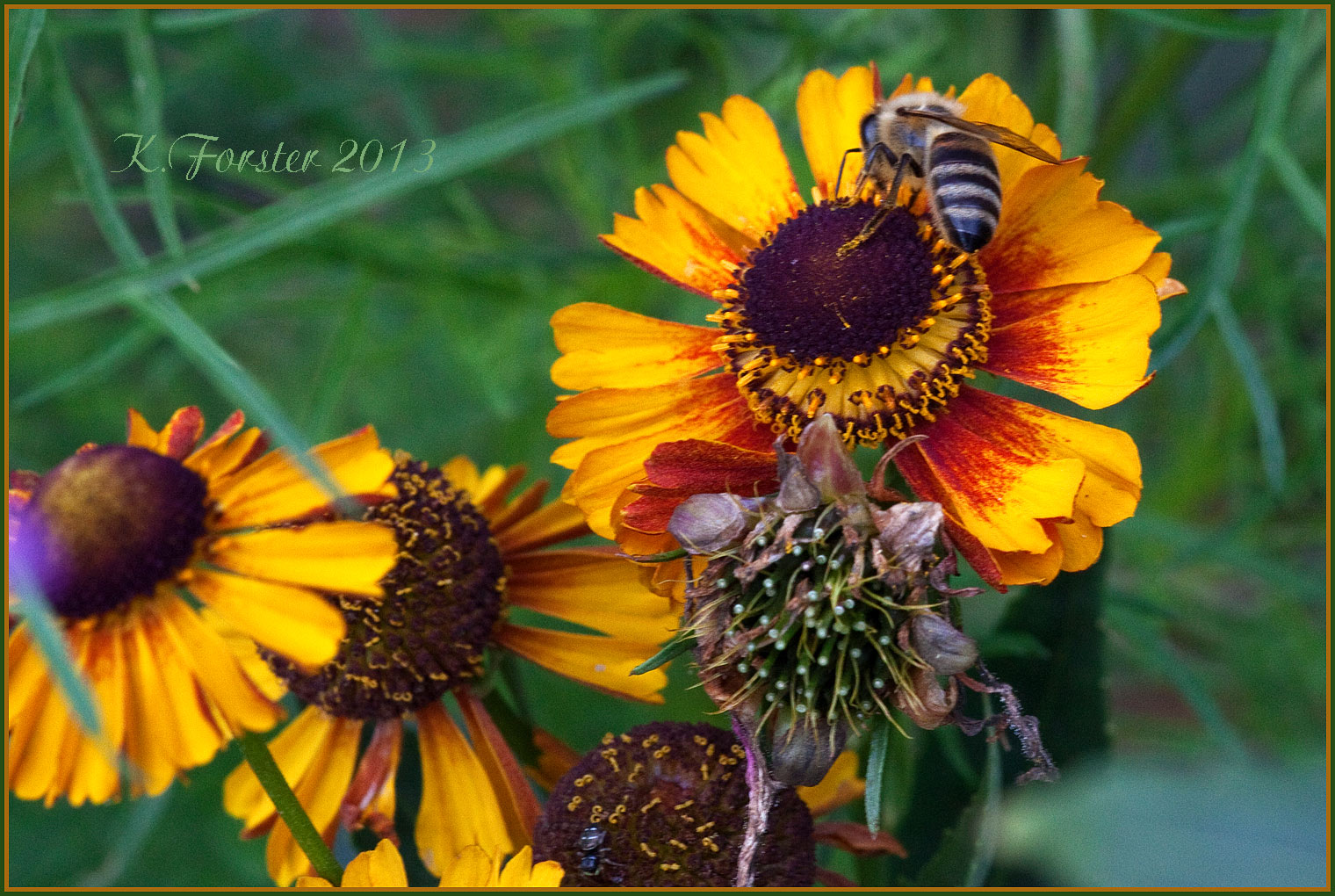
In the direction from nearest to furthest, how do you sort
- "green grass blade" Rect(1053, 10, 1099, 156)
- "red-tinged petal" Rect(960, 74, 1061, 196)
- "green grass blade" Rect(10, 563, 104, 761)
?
"green grass blade" Rect(10, 563, 104, 761), "red-tinged petal" Rect(960, 74, 1061, 196), "green grass blade" Rect(1053, 10, 1099, 156)

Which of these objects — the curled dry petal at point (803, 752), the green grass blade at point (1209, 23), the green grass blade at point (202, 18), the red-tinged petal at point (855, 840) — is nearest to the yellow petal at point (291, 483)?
the curled dry petal at point (803, 752)

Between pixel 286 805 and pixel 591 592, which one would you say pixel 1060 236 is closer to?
pixel 591 592

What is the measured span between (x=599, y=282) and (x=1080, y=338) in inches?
31.7

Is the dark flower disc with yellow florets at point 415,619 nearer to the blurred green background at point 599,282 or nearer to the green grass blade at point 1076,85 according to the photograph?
the blurred green background at point 599,282

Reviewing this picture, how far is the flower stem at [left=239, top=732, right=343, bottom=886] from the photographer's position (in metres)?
0.46

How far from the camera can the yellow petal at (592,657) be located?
1.98 feet

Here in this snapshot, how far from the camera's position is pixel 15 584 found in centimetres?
39

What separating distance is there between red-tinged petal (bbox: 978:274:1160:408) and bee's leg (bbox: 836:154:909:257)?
8 cm

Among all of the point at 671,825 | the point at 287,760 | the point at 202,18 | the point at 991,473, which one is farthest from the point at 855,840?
the point at 202,18

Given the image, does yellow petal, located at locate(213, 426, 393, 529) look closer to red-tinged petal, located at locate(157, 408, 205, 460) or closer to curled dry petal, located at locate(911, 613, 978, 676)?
red-tinged petal, located at locate(157, 408, 205, 460)

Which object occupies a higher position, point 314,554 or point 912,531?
point 314,554

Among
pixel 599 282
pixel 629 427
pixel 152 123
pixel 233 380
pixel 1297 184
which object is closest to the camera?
pixel 233 380

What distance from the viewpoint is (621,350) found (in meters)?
0.60

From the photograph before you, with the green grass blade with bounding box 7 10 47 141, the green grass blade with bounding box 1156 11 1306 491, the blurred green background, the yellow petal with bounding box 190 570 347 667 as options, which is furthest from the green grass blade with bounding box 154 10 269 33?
the green grass blade with bounding box 1156 11 1306 491
